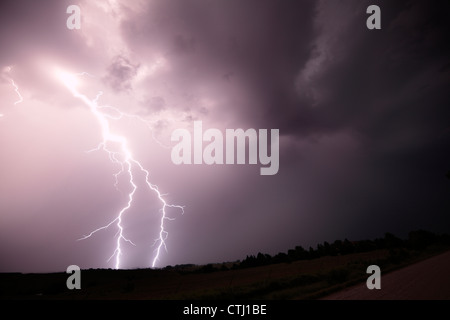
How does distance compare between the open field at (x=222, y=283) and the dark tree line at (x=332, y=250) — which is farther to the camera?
the dark tree line at (x=332, y=250)

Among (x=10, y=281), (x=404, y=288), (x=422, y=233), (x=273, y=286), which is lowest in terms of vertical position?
(x=10, y=281)

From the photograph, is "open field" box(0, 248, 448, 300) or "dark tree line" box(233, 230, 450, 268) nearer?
"open field" box(0, 248, 448, 300)

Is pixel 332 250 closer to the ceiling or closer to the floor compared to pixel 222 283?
closer to the floor

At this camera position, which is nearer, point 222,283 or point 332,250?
point 222,283
